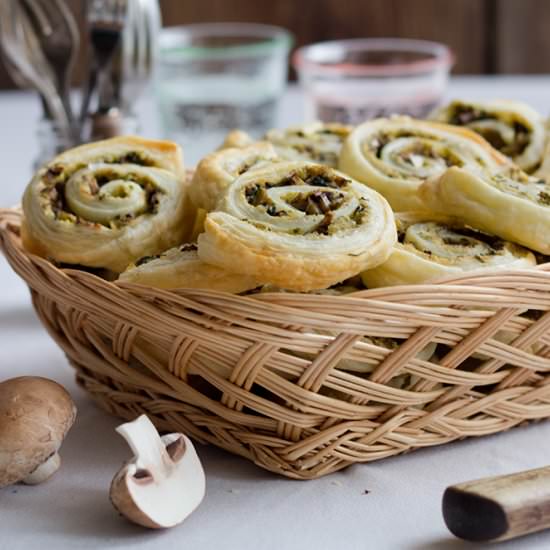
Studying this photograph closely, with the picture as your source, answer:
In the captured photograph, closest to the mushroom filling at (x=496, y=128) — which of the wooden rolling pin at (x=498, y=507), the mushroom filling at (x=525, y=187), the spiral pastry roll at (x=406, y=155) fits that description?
the spiral pastry roll at (x=406, y=155)

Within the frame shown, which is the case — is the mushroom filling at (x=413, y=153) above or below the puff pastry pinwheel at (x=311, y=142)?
above

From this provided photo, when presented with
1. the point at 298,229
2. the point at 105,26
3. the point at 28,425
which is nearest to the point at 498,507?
the point at 298,229

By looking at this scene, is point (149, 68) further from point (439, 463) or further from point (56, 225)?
point (439, 463)

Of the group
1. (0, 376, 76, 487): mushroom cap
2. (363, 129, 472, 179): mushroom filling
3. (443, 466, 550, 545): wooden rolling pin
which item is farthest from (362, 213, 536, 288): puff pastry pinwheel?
(0, 376, 76, 487): mushroom cap

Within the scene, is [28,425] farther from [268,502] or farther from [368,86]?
[368,86]

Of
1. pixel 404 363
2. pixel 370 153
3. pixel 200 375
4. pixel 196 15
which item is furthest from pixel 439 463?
pixel 196 15

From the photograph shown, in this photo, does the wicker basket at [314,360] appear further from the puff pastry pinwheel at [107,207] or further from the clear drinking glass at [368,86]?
the clear drinking glass at [368,86]
